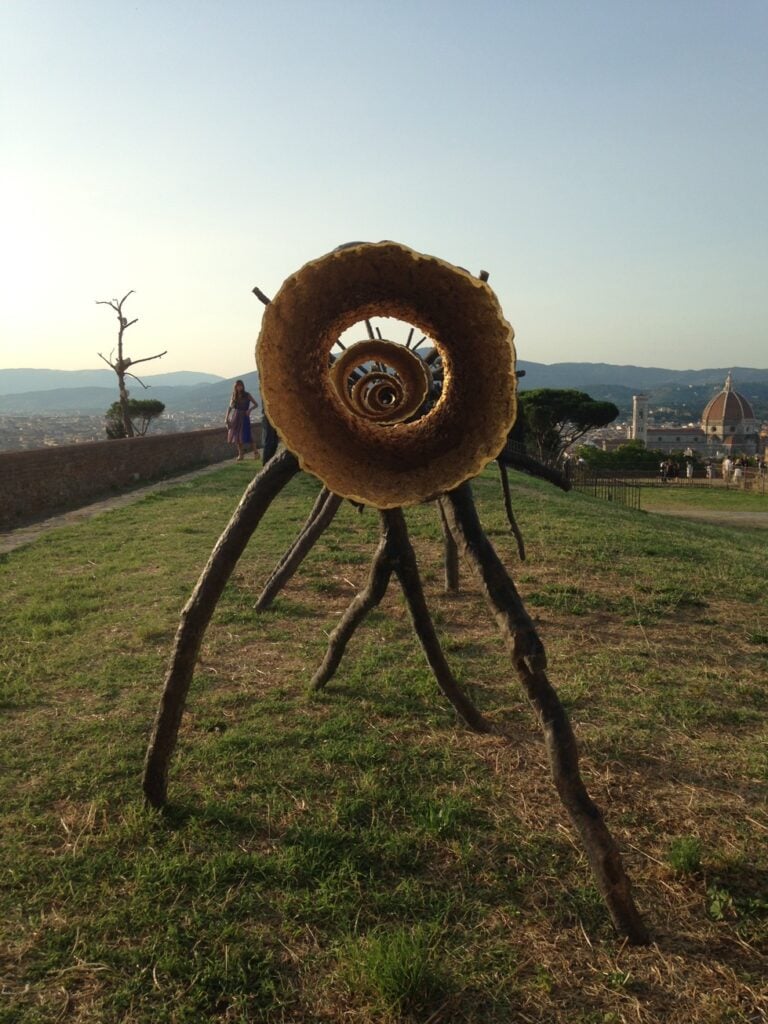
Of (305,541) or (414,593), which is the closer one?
(414,593)

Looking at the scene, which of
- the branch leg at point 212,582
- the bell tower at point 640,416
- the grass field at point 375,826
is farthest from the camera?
the bell tower at point 640,416

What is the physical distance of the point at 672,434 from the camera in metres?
112

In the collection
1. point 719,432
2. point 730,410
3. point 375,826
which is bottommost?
point 719,432

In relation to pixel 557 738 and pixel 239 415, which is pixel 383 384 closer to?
pixel 557 738

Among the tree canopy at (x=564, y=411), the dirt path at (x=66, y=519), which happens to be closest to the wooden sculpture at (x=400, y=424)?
the dirt path at (x=66, y=519)

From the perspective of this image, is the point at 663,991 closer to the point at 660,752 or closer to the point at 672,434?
the point at 660,752

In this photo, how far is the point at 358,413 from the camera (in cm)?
293

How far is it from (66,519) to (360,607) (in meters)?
9.70

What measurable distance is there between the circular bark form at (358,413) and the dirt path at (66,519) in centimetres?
798

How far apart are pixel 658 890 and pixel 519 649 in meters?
1.07

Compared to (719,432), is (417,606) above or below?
above

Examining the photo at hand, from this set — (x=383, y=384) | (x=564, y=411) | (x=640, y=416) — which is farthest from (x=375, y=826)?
(x=640, y=416)

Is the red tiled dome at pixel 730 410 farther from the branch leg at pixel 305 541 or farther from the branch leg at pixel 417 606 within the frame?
the branch leg at pixel 417 606

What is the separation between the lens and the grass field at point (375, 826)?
7.48 feet
